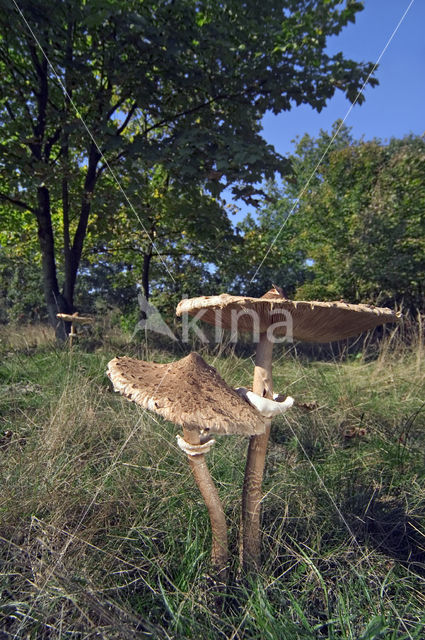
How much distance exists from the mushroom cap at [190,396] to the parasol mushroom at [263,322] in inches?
8.3

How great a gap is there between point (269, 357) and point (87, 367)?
3207 mm

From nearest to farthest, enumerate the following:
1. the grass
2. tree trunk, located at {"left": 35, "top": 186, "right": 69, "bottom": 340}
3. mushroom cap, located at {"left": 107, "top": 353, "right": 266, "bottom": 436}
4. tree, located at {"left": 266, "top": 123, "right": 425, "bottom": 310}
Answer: mushroom cap, located at {"left": 107, "top": 353, "right": 266, "bottom": 436}, the grass, tree trunk, located at {"left": 35, "top": 186, "right": 69, "bottom": 340}, tree, located at {"left": 266, "top": 123, "right": 425, "bottom": 310}

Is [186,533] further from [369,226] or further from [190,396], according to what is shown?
[369,226]

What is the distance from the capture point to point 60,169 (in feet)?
19.7

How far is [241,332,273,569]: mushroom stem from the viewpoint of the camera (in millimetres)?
1554

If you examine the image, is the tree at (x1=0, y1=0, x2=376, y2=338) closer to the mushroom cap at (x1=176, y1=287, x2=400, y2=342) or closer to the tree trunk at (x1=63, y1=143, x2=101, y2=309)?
the tree trunk at (x1=63, y1=143, x2=101, y2=309)

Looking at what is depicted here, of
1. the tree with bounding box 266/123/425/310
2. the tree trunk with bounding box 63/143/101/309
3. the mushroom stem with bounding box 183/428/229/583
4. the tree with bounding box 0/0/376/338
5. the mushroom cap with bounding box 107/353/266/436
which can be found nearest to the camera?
the mushroom cap with bounding box 107/353/266/436

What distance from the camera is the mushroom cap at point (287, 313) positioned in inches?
49.6

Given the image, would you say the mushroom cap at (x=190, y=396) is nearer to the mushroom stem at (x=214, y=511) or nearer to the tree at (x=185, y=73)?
the mushroom stem at (x=214, y=511)

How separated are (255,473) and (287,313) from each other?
78cm

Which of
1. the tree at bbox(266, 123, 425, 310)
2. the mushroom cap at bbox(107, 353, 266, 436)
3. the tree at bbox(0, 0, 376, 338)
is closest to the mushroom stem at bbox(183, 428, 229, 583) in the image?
the mushroom cap at bbox(107, 353, 266, 436)

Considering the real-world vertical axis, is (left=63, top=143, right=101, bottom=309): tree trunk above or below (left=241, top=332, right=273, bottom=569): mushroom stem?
above

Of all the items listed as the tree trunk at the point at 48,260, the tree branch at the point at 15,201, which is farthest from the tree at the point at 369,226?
the tree branch at the point at 15,201

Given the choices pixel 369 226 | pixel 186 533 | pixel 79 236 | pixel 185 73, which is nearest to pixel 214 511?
pixel 186 533
